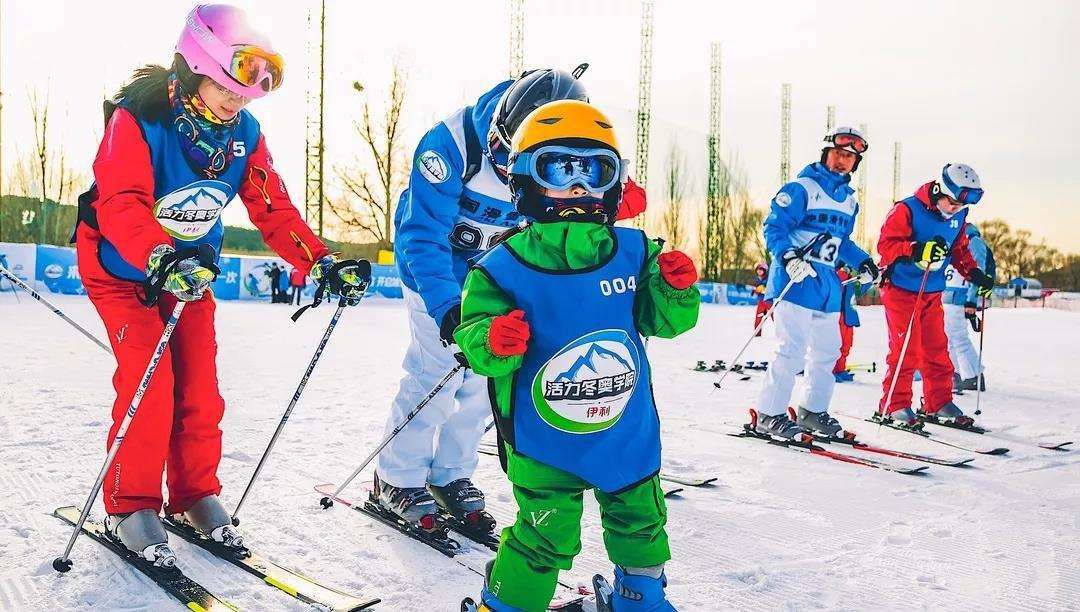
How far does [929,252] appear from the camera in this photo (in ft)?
20.5

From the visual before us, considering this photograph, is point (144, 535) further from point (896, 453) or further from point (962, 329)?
point (962, 329)

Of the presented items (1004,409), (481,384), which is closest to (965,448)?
(1004,409)

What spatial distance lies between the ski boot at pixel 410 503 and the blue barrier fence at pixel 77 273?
11639 millimetres

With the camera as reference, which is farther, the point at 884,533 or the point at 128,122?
the point at 884,533

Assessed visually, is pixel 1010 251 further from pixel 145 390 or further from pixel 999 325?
pixel 145 390

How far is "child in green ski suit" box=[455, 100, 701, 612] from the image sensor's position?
2242mm

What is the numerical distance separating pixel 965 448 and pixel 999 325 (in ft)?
61.1

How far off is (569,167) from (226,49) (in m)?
1.48

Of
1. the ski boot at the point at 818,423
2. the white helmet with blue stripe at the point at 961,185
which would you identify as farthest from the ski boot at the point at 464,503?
the white helmet with blue stripe at the point at 961,185

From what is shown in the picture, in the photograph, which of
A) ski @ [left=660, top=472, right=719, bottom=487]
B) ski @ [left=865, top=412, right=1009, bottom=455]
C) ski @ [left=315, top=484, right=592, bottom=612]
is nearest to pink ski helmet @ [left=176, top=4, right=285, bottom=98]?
ski @ [left=315, top=484, right=592, bottom=612]

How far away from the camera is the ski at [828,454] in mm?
4809

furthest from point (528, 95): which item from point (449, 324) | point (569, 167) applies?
point (449, 324)

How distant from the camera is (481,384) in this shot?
363 centimetres

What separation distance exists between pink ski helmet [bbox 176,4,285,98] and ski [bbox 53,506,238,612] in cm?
173
